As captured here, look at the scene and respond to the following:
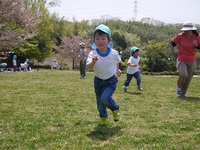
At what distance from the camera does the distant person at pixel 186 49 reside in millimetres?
7559

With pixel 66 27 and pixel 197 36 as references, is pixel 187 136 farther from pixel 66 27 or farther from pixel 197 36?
pixel 66 27

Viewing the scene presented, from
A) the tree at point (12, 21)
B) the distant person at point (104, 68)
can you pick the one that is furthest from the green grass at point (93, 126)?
Answer: the tree at point (12, 21)

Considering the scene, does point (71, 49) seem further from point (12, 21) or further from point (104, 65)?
point (104, 65)

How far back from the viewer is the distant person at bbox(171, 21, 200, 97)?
7.56 m

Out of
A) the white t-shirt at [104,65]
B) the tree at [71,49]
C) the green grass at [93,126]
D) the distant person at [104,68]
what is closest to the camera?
the green grass at [93,126]

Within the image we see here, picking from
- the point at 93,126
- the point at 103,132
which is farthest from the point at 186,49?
the point at 103,132

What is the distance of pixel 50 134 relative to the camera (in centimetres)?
395

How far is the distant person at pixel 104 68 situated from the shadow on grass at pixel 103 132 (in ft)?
0.84

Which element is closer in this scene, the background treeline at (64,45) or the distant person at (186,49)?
the distant person at (186,49)

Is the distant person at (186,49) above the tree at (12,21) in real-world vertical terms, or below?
below

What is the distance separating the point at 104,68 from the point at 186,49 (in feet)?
13.9

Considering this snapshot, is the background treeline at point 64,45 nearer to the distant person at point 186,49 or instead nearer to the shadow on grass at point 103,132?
the distant person at point 186,49

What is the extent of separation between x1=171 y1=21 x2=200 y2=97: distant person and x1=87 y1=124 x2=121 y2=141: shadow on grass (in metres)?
4.33

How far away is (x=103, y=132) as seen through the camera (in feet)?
13.4
